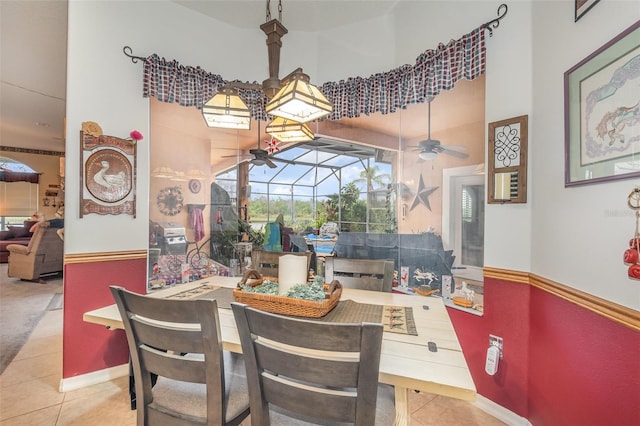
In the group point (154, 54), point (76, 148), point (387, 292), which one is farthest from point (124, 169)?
point (387, 292)

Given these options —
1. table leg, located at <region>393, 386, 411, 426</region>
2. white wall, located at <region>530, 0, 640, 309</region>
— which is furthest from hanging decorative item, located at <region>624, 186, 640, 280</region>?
table leg, located at <region>393, 386, 411, 426</region>

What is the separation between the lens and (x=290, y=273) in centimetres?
142

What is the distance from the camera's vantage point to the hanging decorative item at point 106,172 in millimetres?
2137

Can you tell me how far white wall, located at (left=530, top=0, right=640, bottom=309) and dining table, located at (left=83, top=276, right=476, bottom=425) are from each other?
0.64 meters

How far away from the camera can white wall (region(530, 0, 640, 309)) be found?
1110 millimetres

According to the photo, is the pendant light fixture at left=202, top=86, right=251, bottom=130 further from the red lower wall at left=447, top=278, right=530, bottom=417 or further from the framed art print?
the red lower wall at left=447, top=278, right=530, bottom=417

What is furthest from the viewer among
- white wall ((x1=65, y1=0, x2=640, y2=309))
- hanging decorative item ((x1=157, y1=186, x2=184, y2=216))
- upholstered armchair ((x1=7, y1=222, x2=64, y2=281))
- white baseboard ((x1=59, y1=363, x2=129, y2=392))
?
upholstered armchair ((x1=7, y1=222, x2=64, y2=281))

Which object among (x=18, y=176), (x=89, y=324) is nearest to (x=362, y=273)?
(x=89, y=324)

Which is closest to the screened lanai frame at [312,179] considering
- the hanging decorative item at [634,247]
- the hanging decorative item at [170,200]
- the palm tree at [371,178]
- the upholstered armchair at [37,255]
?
the palm tree at [371,178]

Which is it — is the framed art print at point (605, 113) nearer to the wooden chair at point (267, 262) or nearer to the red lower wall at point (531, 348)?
the red lower wall at point (531, 348)

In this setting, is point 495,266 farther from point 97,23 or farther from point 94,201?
point 97,23

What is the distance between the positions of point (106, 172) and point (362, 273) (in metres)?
2.10

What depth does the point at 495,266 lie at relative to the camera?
1.91 meters

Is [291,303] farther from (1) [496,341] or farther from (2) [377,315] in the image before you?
(1) [496,341]
